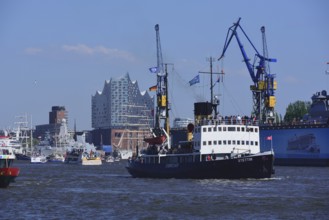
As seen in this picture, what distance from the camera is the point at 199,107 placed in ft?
333

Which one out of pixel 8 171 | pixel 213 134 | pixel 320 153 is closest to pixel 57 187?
pixel 8 171

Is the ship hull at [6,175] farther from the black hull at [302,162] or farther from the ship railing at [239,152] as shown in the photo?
the black hull at [302,162]

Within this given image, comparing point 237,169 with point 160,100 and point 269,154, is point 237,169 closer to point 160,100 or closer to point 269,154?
point 269,154

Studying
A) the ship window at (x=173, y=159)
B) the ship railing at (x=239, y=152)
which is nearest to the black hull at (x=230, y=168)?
the ship window at (x=173, y=159)

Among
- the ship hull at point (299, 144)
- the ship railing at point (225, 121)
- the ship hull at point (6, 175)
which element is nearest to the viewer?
the ship hull at point (6, 175)

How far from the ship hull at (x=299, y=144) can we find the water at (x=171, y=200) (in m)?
82.8

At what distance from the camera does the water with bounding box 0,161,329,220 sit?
5647cm

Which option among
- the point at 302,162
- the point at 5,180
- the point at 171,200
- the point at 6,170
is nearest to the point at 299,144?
the point at 302,162

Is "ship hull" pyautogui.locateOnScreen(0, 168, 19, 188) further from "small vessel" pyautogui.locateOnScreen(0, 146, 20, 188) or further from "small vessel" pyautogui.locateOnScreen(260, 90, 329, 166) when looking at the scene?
"small vessel" pyautogui.locateOnScreen(260, 90, 329, 166)

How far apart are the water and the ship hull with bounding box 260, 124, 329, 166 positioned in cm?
8284

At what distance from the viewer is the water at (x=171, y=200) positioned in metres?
56.5

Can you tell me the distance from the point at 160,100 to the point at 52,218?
278 feet

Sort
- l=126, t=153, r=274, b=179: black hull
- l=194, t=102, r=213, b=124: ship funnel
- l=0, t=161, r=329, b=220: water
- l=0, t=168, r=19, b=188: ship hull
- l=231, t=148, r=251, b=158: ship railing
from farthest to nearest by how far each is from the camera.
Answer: l=194, t=102, r=213, b=124: ship funnel, l=231, t=148, r=251, b=158: ship railing, l=126, t=153, r=274, b=179: black hull, l=0, t=168, r=19, b=188: ship hull, l=0, t=161, r=329, b=220: water

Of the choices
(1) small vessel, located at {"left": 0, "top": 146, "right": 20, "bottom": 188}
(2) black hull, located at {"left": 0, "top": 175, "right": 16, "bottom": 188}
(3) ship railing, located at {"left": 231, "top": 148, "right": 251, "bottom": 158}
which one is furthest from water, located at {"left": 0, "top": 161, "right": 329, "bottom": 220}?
(3) ship railing, located at {"left": 231, "top": 148, "right": 251, "bottom": 158}
